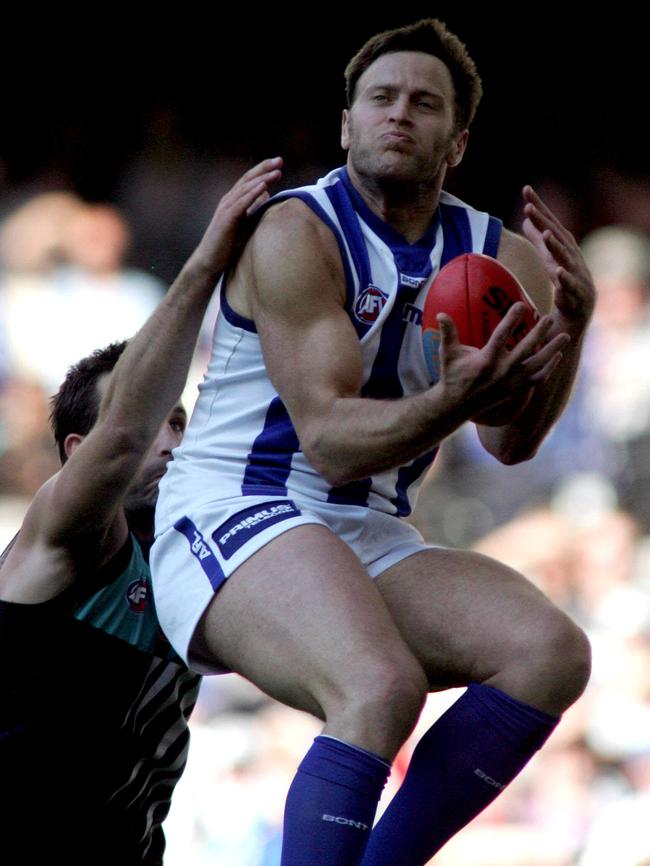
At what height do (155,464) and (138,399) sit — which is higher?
(138,399)

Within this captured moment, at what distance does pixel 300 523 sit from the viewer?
300cm

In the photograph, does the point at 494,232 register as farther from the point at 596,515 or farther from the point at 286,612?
the point at 596,515

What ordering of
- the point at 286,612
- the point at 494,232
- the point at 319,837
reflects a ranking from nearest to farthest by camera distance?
the point at 319,837 < the point at 286,612 < the point at 494,232

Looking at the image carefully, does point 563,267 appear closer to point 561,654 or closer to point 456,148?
point 456,148

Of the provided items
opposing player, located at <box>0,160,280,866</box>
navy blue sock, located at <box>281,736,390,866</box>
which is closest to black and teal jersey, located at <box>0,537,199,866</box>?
opposing player, located at <box>0,160,280,866</box>

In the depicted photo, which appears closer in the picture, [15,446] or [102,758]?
[102,758]

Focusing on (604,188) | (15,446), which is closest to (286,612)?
(15,446)

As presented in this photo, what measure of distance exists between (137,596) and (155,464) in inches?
15.5

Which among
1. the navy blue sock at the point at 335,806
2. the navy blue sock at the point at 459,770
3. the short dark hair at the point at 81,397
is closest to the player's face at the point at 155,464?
the short dark hair at the point at 81,397

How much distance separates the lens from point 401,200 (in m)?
3.31

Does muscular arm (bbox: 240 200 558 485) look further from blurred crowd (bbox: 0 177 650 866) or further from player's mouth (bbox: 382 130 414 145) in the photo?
blurred crowd (bbox: 0 177 650 866)

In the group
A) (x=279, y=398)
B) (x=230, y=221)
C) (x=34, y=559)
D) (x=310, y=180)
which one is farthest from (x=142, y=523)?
(x=310, y=180)

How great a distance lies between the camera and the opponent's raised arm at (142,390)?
10.8 ft

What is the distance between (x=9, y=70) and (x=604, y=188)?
11.9 feet
